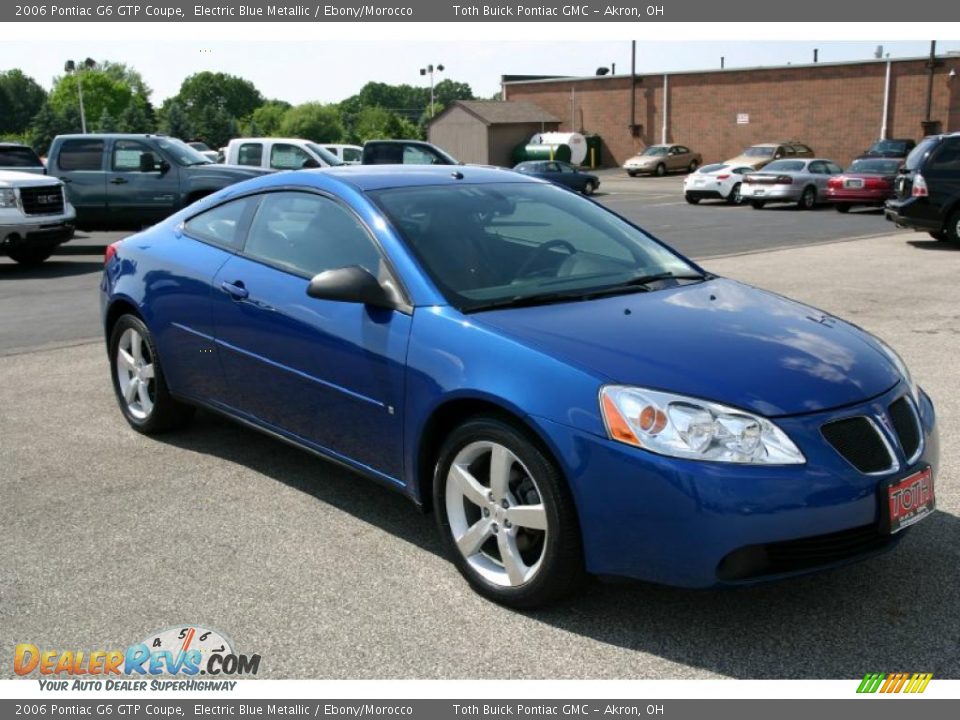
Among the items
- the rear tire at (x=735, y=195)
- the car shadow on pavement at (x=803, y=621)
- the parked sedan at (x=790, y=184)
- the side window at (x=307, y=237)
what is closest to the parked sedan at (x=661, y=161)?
the rear tire at (x=735, y=195)

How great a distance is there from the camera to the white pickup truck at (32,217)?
14.3m

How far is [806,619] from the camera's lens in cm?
358

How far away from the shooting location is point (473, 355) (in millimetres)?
3740

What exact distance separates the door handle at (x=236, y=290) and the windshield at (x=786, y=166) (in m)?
26.2

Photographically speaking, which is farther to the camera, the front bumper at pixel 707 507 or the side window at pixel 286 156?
the side window at pixel 286 156

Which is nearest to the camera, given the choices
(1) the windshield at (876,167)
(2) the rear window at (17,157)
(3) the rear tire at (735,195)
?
(2) the rear window at (17,157)

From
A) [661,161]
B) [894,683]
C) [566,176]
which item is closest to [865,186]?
[566,176]

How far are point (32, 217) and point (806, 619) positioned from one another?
13.5 metres

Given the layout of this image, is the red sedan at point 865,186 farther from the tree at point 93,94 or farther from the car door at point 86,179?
the tree at point 93,94

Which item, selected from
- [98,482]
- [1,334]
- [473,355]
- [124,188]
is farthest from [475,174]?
[124,188]

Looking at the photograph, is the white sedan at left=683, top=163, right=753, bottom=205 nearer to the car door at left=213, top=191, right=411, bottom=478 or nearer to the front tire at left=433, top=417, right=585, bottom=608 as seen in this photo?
the car door at left=213, top=191, right=411, bottom=478

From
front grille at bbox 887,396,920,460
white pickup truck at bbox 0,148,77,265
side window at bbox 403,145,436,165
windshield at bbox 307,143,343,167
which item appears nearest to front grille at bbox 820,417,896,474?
front grille at bbox 887,396,920,460

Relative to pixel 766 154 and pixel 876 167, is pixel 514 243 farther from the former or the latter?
pixel 766 154

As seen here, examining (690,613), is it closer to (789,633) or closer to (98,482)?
(789,633)
